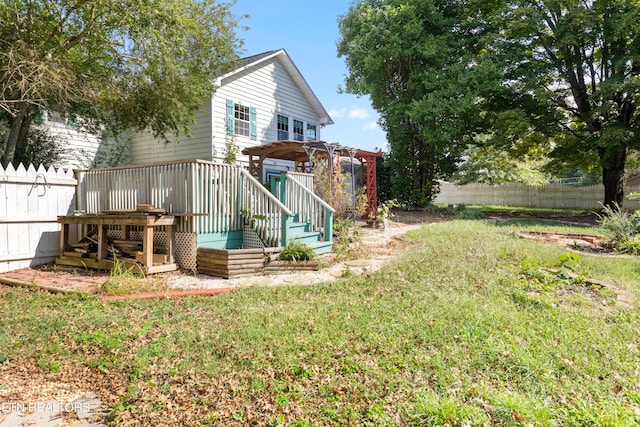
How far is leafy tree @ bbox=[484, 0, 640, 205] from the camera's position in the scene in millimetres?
12516

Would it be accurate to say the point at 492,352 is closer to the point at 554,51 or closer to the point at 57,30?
the point at 57,30

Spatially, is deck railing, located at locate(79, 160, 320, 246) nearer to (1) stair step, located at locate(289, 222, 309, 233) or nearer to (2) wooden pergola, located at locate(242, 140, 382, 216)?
(1) stair step, located at locate(289, 222, 309, 233)

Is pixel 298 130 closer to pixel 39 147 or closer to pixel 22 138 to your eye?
pixel 39 147

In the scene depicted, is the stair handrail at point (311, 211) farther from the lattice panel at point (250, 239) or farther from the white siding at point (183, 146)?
the white siding at point (183, 146)

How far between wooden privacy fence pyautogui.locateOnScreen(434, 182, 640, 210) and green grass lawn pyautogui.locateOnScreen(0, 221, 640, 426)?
17.0 meters

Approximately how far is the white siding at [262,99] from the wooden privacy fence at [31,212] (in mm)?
6544

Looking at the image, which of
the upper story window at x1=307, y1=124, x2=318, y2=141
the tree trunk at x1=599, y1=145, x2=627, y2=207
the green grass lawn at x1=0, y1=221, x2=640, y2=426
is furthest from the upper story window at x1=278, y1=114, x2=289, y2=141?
the tree trunk at x1=599, y1=145, x2=627, y2=207

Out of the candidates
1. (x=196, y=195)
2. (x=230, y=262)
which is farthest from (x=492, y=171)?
(x=230, y=262)

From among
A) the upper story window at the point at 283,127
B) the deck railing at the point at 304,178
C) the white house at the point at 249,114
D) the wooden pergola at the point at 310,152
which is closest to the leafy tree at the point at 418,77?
the white house at the point at 249,114

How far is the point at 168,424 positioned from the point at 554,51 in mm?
18113

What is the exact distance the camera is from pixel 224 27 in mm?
12484

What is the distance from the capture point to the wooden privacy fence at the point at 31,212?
608 cm

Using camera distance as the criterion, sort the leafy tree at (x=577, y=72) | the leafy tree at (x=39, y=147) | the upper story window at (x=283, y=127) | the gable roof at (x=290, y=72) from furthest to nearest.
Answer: the upper story window at (x=283, y=127) < the gable roof at (x=290, y=72) < the leafy tree at (x=577, y=72) < the leafy tree at (x=39, y=147)

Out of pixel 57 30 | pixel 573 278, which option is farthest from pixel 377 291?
pixel 57 30
